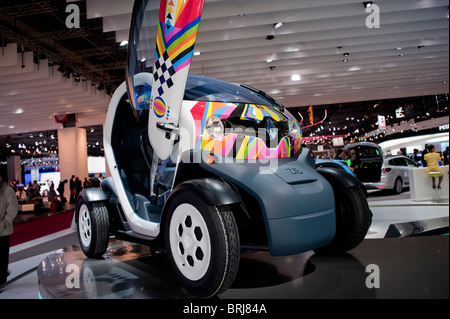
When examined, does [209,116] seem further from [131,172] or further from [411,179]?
[411,179]

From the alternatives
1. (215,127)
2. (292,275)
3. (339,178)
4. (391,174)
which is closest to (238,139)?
(215,127)

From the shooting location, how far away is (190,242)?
213cm

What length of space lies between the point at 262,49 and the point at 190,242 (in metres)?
7.77

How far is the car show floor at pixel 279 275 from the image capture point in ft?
6.92

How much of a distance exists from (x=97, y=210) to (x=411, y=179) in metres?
6.98

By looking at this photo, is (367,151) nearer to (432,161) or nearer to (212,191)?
(432,161)

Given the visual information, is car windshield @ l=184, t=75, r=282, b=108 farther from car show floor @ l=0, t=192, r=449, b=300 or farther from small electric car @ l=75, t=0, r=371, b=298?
car show floor @ l=0, t=192, r=449, b=300

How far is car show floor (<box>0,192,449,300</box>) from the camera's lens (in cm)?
211

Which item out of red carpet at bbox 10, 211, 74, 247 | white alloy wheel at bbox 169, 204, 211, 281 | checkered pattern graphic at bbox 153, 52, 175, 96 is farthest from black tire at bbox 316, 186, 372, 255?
red carpet at bbox 10, 211, 74, 247

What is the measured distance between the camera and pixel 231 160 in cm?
224

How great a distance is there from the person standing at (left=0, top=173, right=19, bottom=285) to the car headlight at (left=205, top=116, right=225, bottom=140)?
2.43 metres

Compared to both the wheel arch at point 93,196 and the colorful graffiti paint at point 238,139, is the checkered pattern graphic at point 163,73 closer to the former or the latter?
the colorful graffiti paint at point 238,139

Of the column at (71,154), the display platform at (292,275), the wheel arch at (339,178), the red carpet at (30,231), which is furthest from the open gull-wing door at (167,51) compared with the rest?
the column at (71,154)

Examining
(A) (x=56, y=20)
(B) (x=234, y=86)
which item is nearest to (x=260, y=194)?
(B) (x=234, y=86)
